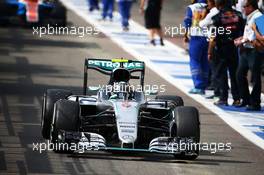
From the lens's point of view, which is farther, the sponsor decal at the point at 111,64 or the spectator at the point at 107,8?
the spectator at the point at 107,8

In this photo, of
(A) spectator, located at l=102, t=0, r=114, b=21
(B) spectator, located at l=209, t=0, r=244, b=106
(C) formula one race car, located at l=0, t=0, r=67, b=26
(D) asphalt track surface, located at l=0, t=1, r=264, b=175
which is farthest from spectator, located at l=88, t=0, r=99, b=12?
(B) spectator, located at l=209, t=0, r=244, b=106

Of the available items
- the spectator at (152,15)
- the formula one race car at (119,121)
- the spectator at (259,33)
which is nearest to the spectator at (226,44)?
the spectator at (259,33)

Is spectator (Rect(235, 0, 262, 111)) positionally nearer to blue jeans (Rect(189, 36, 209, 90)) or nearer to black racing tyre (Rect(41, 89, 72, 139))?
blue jeans (Rect(189, 36, 209, 90))

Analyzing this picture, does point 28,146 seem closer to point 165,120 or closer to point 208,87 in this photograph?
point 165,120

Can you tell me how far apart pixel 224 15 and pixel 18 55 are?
875 cm

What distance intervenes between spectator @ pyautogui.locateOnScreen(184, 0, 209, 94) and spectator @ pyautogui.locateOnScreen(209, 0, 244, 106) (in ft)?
3.43

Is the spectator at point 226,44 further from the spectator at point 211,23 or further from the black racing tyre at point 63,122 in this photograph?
the black racing tyre at point 63,122

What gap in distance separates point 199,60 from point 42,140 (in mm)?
7092
